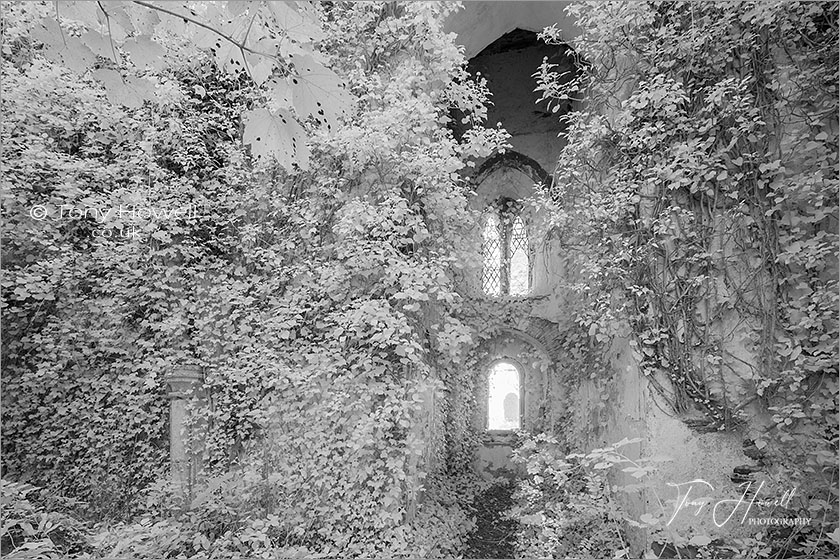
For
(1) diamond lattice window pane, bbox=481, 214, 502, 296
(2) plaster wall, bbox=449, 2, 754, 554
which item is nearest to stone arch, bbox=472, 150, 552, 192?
(2) plaster wall, bbox=449, 2, 754, 554

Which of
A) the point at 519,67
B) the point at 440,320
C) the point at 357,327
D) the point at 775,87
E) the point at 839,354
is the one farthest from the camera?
the point at 519,67

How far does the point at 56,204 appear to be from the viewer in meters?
4.23

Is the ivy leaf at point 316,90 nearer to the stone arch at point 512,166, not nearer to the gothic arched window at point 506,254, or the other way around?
the gothic arched window at point 506,254

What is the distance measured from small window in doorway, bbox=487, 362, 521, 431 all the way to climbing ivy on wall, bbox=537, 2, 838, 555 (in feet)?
12.9

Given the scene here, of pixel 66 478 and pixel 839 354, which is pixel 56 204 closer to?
pixel 66 478

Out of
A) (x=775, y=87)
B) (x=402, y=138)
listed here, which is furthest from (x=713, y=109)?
(x=402, y=138)

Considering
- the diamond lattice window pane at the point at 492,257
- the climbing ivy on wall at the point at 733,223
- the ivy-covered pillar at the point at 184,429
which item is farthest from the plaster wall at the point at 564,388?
the ivy-covered pillar at the point at 184,429

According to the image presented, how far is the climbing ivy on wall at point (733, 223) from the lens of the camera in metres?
3.43

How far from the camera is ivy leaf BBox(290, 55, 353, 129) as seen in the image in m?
1.19

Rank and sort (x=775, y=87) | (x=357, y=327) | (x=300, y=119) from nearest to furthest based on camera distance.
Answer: (x=300, y=119) < (x=775, y=87) < (x=357, y=327)

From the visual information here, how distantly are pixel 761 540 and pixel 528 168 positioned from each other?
641 centimetres

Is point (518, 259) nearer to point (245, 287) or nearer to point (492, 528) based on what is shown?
point (492, 528)

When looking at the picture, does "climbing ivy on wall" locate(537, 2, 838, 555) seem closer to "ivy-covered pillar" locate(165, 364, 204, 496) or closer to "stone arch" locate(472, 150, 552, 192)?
"ivy-covered pillar" locate(165, 364, 204, 496)

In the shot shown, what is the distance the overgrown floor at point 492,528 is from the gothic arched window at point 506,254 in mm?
3230
